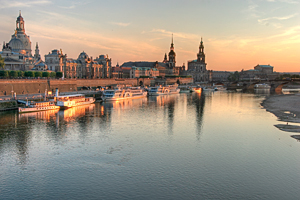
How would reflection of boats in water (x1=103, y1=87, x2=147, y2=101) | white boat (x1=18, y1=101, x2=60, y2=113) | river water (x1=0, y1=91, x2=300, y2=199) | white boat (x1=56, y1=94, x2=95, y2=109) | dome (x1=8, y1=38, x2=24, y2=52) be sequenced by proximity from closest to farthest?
river water (x1=0, y1=91, x2=300, y2=199) < white boat (x1=18, y1=101, x2=60, y2=113) < white boat (x1=56, y1=94, x2=95, y2=109) < reflection of boats in water (x1=103, y1=87, x2=147, y2=101) < dome (x1=8, y1=38, x2=24, y2=52)

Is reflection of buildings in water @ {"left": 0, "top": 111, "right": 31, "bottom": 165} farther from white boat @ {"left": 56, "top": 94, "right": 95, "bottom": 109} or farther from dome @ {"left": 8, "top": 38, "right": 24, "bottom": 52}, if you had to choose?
dome @ {"left": 8, "top": 38, "right": 24, "bottom": 52}

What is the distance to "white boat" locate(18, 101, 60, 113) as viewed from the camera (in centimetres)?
4655

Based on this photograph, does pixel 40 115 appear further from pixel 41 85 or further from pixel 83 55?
pixel 83 55

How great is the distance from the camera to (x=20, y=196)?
1766 centimetres

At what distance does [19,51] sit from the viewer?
108125mm

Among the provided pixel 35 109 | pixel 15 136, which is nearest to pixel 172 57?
pixel 35 109

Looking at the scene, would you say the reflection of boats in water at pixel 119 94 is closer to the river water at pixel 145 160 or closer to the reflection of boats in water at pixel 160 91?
the reflection of boats in water at pixel 160 91

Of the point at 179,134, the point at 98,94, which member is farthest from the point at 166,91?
the point at 179,134

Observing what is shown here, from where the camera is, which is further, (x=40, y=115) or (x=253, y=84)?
(x=253, y=84)

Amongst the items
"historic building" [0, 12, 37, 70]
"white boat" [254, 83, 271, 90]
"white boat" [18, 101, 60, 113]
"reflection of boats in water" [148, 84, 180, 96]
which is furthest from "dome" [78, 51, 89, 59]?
"white boat" [254, 83, 271, 90]

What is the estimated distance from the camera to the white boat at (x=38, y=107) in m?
46.5

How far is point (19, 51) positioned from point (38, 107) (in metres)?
69.4

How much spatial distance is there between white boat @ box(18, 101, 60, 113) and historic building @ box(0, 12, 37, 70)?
4813cm

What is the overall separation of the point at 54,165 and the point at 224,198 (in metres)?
13.1
